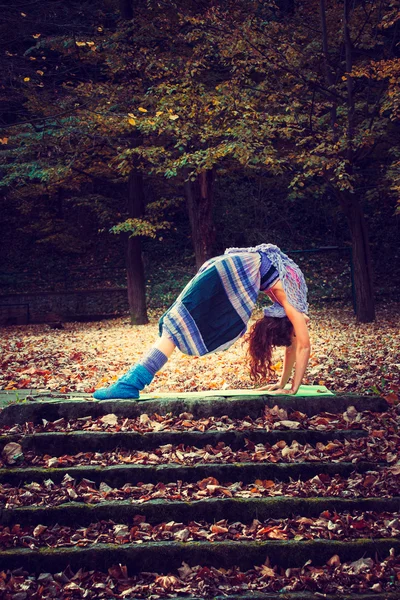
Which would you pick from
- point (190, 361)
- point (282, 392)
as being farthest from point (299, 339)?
point (190, 361)

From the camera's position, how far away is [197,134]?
1341 cm

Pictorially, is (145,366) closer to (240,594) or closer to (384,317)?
(240,594)

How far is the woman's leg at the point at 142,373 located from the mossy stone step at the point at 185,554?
1467 millimetres

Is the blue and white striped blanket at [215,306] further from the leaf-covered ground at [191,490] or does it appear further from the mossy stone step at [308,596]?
the mossy stone step at [308,596]

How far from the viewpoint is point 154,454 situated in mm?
4719

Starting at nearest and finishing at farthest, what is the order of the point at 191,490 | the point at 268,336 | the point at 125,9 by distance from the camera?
the point at 191,490, the point at 268,336, the point at 125,9

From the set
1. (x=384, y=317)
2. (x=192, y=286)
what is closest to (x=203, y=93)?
(x=384, y=317)

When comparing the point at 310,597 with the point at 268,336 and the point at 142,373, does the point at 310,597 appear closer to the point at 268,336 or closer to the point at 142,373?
the point at 142,373

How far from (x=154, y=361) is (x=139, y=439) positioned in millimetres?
609

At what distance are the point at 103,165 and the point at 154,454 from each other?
44.4 feet

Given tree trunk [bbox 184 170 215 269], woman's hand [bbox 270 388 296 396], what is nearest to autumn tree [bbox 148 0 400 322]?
tree trunk [bbox 184 170 215 269]

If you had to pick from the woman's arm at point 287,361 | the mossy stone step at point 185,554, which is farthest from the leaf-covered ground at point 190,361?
the mossy stone step at point 185,554

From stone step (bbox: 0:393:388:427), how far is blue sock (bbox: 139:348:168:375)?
12.0 inches

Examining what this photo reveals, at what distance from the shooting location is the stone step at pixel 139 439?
4805mm
